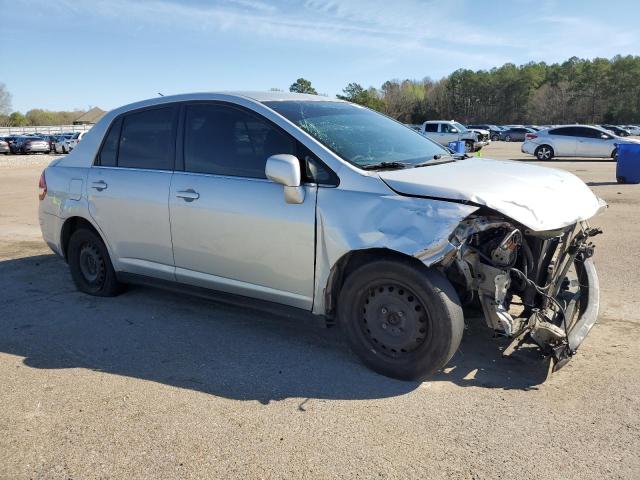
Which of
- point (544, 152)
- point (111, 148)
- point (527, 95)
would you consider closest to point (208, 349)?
point (111, 148)

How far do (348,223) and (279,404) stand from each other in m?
1.23

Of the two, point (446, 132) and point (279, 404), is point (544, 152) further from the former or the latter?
point (279, 404)

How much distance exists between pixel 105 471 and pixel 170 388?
89 centimetres

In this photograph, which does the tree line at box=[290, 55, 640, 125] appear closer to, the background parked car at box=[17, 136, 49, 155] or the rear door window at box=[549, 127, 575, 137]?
the background parked car at box=[17, 136, 49, 155]

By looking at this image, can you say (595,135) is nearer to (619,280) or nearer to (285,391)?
(619,280)

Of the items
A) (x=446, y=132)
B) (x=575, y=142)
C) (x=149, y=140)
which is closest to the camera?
(x=149, y=140)

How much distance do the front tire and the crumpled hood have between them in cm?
51

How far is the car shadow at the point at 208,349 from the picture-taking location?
3668 millimetres

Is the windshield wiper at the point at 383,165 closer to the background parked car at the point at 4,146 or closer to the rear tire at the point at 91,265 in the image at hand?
the rear tire at the point at 91,265

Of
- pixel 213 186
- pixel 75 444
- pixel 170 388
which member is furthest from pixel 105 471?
pixel 213 186

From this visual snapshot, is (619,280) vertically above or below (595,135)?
below

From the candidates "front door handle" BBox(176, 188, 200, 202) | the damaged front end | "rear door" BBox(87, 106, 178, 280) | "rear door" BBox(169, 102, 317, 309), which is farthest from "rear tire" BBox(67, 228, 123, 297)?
the damaged front end

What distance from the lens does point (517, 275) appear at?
3.70m

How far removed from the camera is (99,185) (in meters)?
5.15
